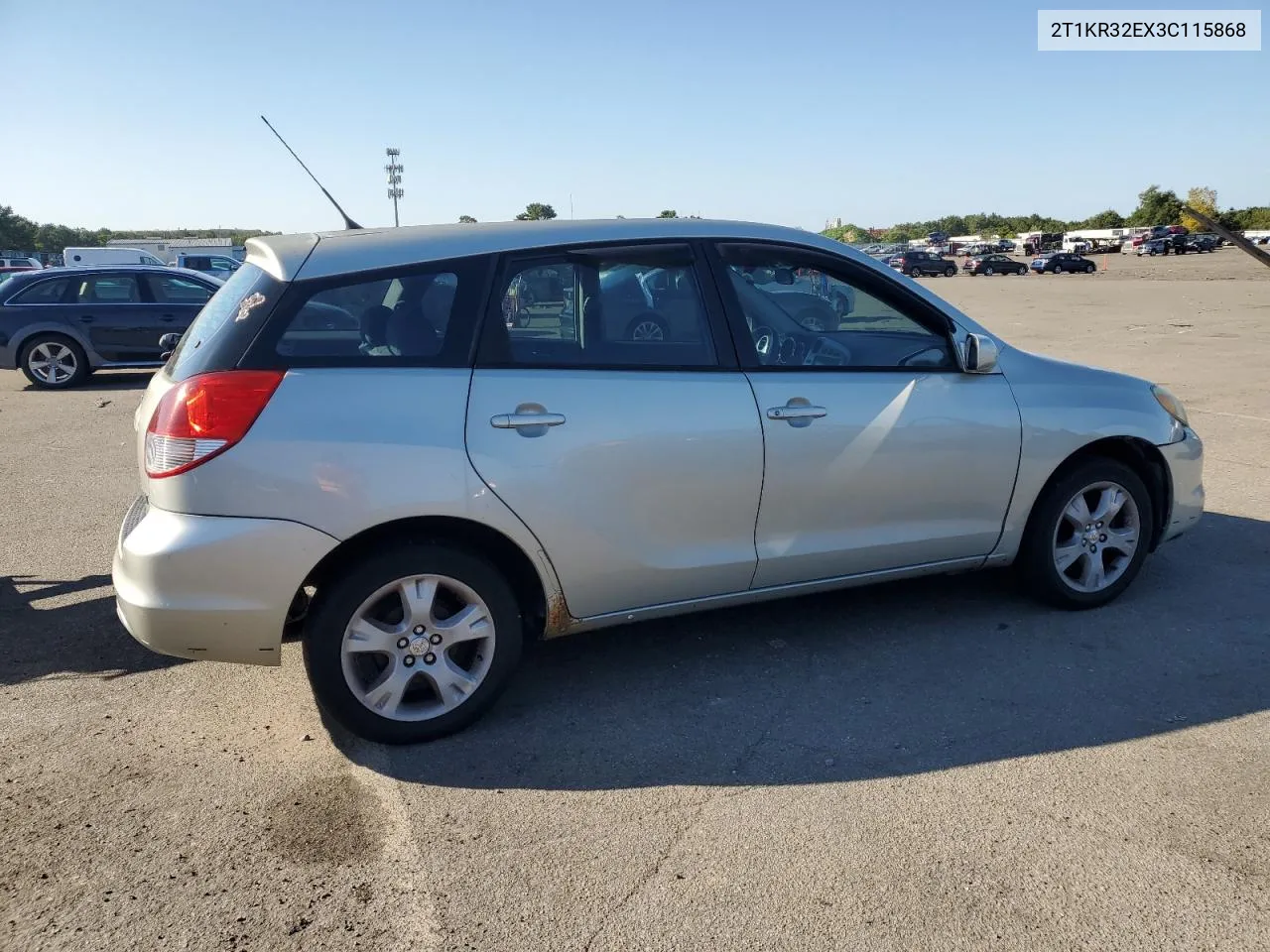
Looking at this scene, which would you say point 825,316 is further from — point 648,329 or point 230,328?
point 230,328

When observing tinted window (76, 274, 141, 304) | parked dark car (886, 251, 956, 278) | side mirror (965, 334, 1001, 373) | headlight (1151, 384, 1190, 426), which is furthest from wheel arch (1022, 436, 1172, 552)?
parked dark car (886, 251, 956, 278)

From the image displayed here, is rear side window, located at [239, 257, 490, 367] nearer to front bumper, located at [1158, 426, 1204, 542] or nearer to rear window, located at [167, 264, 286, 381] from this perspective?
rear window, located at [167, 264, 286, 381]

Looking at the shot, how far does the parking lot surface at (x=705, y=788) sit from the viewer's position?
262cm

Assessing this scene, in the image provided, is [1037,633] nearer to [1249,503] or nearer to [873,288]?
[873,288]

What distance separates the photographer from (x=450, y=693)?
3.54 m

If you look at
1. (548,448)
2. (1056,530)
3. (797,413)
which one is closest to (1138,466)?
(1056,530)

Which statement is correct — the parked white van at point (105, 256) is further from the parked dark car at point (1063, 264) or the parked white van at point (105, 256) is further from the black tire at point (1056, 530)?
the parked dark car at point (1063, 264)

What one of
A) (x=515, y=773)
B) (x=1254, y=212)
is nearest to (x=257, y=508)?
(x=515, y=773)

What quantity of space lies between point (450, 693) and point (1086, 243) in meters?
81.9

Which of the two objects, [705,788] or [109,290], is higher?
[109,290]

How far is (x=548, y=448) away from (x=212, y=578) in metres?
1.16

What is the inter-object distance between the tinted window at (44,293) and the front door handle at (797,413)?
12719 millimetres

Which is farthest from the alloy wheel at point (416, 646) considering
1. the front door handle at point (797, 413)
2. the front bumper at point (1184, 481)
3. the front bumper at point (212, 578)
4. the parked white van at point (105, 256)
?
the parked white van at point (105, 256)

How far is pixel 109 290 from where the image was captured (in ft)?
44.7
